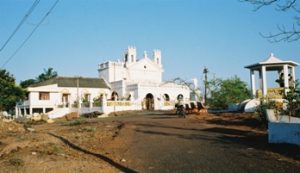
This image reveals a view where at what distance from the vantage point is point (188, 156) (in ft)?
36.4

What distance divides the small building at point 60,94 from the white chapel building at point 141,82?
2358 mm

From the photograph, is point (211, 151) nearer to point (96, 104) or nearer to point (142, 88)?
point (96, 104)

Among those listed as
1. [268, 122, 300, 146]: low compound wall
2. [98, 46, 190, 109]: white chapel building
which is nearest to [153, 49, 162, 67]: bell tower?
[98, 46, 190, 109]: white chapel building

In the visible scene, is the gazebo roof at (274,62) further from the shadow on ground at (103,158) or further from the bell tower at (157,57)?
the bell tower at (157,57)

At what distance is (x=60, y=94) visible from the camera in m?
54.3

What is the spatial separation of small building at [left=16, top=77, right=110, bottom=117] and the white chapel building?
92.8 inches

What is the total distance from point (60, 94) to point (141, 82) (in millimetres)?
11917

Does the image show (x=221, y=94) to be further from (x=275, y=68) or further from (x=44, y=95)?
(x=44, y=95)

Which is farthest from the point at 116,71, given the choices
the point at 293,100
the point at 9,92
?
the point at 293,100

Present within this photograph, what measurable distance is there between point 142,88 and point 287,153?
4153 cm

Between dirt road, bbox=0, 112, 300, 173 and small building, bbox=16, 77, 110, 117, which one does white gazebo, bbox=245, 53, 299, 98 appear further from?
small building, bbox=16, 77, 110, 117

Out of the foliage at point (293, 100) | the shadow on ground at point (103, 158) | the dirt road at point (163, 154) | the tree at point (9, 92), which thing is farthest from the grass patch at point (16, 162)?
the tree at point (9, 92)

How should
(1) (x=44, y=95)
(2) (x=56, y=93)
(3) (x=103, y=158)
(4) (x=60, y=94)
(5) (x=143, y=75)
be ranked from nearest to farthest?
1. (3) (x=103, y=158)
2. (1) (x=44, y=95)
3. (2) (x=56, y=93)
4. (4) (x=60, y=94)
5. (5) (x=143, y=75)

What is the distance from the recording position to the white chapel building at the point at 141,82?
51219mm
